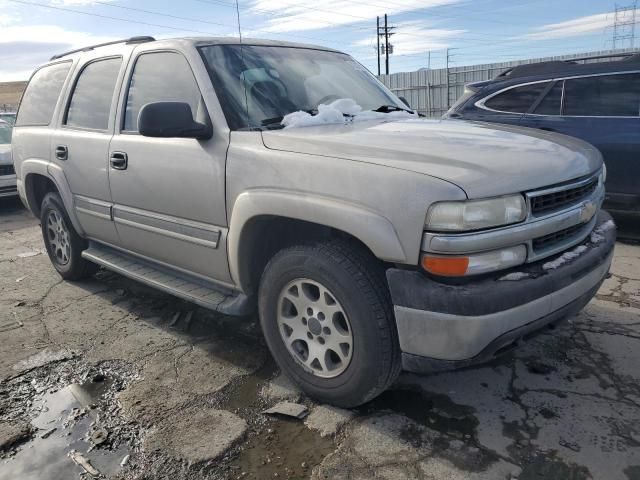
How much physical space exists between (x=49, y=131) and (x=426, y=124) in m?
3.29

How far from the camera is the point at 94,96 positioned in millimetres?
4098

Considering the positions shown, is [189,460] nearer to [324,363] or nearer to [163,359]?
[324,363]

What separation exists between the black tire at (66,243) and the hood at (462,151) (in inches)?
106

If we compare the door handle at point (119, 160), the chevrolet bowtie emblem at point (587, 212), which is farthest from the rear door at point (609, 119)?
the door handle at point (119, 160)

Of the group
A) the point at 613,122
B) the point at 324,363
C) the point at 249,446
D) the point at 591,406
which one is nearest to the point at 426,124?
the point at 324,363

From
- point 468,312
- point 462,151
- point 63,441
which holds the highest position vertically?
point 462,151

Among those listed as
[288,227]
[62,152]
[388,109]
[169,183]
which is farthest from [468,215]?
[62,152]

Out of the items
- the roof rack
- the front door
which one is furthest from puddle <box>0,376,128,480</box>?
the roof rack

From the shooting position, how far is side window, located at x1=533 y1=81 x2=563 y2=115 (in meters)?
5.63

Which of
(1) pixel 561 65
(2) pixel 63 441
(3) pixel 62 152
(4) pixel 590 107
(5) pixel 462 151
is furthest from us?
(1) pixel 561 65

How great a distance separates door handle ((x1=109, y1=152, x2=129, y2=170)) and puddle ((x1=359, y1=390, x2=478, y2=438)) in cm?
224

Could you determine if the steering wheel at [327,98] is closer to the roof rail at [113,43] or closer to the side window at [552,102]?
the roof rail at [113,43]

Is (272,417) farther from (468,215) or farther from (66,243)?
(66,243)

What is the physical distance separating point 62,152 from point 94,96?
0.56 m
